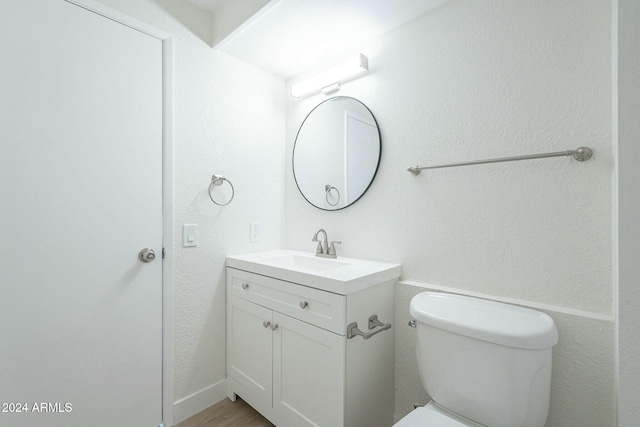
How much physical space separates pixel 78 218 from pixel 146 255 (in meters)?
0.33

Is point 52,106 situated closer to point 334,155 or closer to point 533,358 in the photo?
point 334,155

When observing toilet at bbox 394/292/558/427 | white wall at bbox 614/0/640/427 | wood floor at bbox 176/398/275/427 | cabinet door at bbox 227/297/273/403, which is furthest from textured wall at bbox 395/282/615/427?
wood floor at bbox 176/398/275/427

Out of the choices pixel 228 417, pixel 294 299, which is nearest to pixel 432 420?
pixel 294 299

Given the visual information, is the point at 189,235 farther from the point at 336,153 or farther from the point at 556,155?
the point at 556,155

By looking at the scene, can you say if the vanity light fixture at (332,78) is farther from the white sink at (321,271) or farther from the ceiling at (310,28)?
the white sink at (321,271)

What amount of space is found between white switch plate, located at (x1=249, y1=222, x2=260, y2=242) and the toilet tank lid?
1.15 meters

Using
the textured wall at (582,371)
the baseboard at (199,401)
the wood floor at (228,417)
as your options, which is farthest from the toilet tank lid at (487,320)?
the baseboard at (199,401)

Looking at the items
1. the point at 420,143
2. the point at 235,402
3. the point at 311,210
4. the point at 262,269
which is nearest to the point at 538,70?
the point at 420,143

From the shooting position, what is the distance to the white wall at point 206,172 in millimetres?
1587

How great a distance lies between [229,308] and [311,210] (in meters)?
0.82

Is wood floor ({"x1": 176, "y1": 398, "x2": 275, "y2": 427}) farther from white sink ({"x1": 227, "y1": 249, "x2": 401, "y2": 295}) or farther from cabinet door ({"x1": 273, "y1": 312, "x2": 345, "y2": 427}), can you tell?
white sink ({"x1": 227, "y1": 249, "x2": 401, "y2": 295})

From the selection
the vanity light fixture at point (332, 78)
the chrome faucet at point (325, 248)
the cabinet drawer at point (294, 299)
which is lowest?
the cabinet drawer at point (294, 299)

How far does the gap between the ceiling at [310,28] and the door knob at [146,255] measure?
1260mm

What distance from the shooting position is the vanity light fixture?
1629mm
